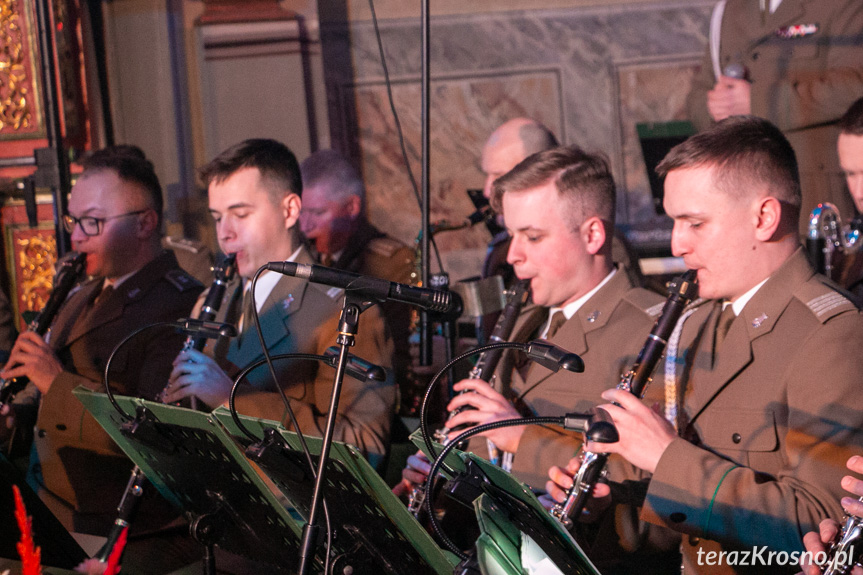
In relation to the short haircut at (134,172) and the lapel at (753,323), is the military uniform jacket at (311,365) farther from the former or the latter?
the lapel at (753,323)

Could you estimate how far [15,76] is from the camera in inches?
217

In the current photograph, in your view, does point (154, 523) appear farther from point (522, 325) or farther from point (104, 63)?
point (104, 63)

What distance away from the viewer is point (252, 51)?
6.08m

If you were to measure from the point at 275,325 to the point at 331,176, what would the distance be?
2104 mm

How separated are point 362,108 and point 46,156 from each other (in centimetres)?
228

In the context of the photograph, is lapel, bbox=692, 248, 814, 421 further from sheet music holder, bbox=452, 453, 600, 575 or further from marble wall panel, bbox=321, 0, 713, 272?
marble wall panel, bbox=321, 0, 713, 272

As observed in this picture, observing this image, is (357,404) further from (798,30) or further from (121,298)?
(798,30)

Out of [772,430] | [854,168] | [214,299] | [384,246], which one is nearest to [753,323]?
[772,430]

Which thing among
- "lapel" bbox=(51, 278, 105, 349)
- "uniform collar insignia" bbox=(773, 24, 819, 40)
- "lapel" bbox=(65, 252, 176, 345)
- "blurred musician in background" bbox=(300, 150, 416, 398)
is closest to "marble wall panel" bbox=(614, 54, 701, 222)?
"uniform collar insignia" bbox=(773, 24, 819, 40)

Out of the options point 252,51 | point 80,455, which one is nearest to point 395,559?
point 80,455

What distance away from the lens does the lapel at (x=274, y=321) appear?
329cm

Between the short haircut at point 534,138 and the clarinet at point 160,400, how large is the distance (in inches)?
63.5

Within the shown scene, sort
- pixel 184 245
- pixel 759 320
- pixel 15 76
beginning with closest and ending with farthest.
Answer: pixel 759 320 → pixel 15 76 → pixel 184 245

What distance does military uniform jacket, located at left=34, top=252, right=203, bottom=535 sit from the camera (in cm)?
346
